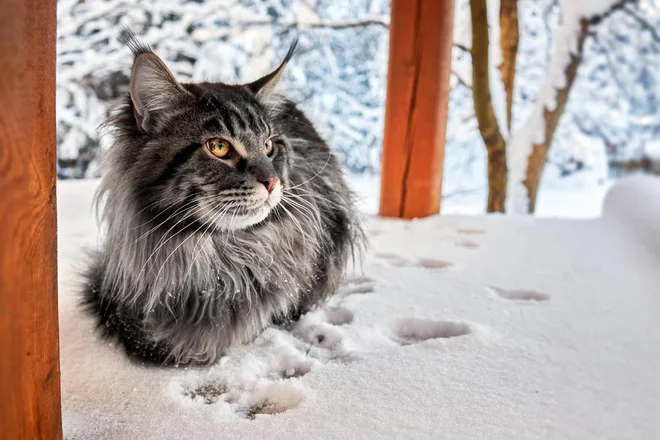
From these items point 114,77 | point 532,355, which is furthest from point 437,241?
point 114,77

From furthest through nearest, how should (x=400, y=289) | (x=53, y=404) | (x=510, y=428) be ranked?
(x=400, y=289)
(x=510, y=428)
(x=53, y=404)

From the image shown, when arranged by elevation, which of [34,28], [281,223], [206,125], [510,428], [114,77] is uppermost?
[114,77]

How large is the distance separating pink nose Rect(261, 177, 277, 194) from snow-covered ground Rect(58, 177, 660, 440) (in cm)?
43

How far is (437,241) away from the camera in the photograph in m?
2.26

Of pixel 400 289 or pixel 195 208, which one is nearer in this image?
pixel 195 208

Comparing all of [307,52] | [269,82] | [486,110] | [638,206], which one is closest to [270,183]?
[269,82]

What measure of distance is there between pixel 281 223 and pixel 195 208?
0.27m

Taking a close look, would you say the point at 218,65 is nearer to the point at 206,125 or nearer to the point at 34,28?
the point at 206,125

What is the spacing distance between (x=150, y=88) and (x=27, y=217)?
22.7 inches

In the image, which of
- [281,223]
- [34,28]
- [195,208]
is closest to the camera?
[34,28]

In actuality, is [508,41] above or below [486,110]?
above

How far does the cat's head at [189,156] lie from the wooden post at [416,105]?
1471 millimetres

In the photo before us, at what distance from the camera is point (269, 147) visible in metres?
1.29

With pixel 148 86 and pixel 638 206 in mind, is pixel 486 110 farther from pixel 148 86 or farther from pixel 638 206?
Result: pixel 148 86
